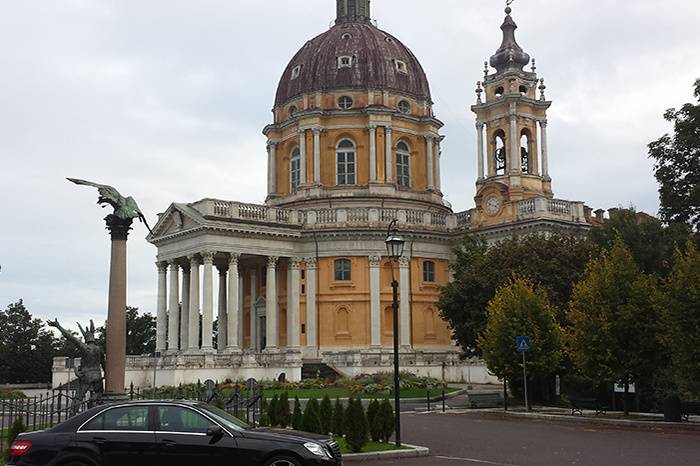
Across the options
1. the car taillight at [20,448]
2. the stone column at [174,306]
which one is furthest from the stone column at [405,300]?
the car taillight at [20,448]

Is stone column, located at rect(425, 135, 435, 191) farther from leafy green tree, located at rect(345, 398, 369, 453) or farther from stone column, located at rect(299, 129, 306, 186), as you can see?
leafy green tree, located at rect(345, 398, 369, 453)

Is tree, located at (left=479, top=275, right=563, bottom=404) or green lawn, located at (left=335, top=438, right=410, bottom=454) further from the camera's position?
tree, located at (left=479, top=275, right=563, bottom=404)

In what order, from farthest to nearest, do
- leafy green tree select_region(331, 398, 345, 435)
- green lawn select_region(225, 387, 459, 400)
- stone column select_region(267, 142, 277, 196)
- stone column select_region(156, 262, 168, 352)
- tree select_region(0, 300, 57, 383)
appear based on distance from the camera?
tree select_region(0, 300, 57, 383) < stone column select_region(267, 142, 277, 196) < stone column select_region(156, 262, 168, 352) < green lawn select_region(225, 387, 459, 400) < leafy green tree select_region(331, 398, 345, 435)

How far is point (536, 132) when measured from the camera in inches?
2383

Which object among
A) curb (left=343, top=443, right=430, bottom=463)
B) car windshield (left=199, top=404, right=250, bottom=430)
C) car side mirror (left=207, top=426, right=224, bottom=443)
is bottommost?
curb (left=343, top=443, right=430, bottom=463)

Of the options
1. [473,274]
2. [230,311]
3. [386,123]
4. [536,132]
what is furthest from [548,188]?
[230,311]

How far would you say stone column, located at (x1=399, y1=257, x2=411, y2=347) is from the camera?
57.8 meters

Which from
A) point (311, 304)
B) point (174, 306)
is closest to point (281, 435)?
point (311, 304)

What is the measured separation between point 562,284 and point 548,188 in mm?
19796

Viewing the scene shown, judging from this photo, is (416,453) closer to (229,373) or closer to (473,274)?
(473,274)

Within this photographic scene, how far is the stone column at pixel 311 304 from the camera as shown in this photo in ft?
190

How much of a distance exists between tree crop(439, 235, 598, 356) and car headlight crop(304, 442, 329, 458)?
27859mm

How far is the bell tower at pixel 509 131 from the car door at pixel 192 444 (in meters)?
45.3

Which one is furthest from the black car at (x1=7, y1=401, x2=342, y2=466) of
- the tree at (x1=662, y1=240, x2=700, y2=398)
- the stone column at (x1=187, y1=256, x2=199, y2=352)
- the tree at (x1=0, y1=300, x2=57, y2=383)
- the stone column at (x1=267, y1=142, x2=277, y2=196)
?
the tree at (x1=0, y1=300, x2=57, y2=383)
